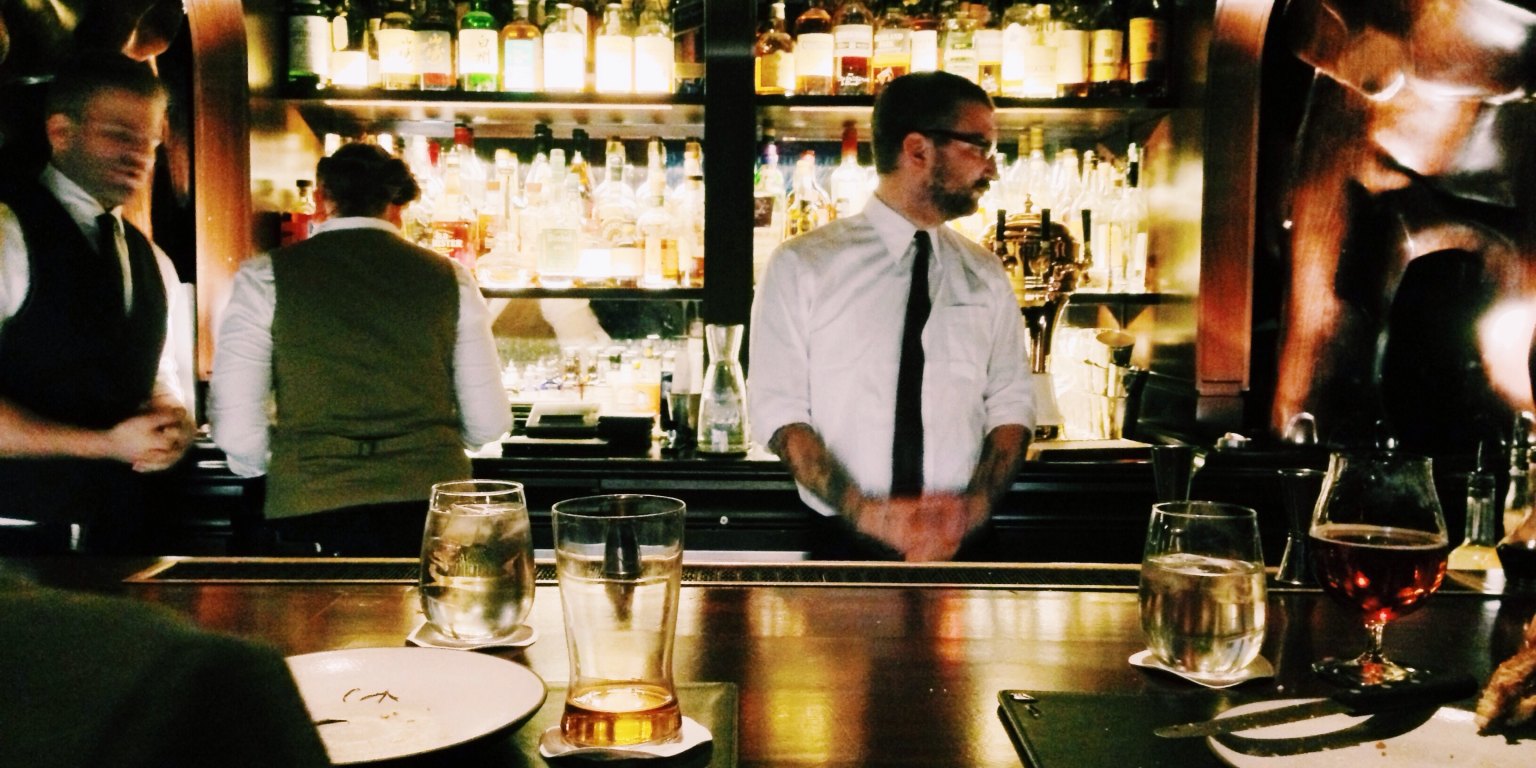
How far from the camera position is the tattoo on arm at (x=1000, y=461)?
201 cm

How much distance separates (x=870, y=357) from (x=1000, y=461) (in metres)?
0.31

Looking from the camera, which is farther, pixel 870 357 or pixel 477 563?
pixel 870 357

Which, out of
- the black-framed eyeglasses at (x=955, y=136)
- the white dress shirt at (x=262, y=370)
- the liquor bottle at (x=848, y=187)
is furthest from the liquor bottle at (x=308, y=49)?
the black-framed eyeglasses at (x=955, y=136)

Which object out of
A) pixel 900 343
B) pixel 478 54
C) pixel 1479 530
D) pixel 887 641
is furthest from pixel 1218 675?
pixel 478 54

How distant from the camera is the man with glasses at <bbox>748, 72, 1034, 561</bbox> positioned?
79.0 inches

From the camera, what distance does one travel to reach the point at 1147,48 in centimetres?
269

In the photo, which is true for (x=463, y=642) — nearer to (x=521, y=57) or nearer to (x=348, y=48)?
(x=521, y=57)

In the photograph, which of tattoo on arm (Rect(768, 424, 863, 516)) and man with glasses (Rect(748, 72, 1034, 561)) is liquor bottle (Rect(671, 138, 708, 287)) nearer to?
man with glasses (Rect(748, 72, 1034, 561))

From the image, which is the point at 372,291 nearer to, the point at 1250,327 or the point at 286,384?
the point at 286,384

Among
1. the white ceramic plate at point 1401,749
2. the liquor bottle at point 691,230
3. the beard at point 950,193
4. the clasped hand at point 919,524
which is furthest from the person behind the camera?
the liquor bottle at point 691,230

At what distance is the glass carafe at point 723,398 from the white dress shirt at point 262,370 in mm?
500

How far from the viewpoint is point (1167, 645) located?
0.83 m

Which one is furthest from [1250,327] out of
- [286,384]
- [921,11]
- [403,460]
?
[286,384]

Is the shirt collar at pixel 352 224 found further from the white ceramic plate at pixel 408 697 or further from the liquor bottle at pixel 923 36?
the white ceramic plate at pixel 408 697
